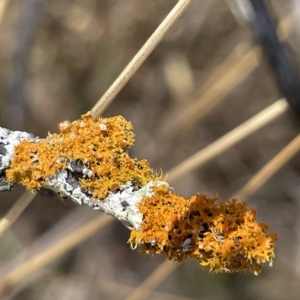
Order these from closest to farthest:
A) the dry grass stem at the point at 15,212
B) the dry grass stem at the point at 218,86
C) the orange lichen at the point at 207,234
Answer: the orange lichen at the point at 207,234, the dry grass stem at the point at 15,212, the dry grass stem at the point at 218,86

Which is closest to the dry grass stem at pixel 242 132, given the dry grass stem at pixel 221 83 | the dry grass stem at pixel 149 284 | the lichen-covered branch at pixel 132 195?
the dry grass stem at pixel 221 83

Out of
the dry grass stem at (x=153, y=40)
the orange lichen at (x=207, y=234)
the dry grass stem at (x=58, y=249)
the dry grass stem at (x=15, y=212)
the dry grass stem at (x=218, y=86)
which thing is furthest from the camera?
Answer: the dry grass stem at (x=218, y=86)

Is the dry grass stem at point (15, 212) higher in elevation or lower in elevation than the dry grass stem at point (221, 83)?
lower

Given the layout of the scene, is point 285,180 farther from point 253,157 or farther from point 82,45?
point 82,45

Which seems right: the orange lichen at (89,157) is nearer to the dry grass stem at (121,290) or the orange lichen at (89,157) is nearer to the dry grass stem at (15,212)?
the dry grass stem at (15,212)

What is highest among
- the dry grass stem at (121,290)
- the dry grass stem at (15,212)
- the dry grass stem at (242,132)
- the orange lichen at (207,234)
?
the dry grass stem at (242,132)

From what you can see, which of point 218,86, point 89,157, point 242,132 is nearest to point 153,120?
point 218,86

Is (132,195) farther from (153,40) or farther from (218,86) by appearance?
(218,86)
